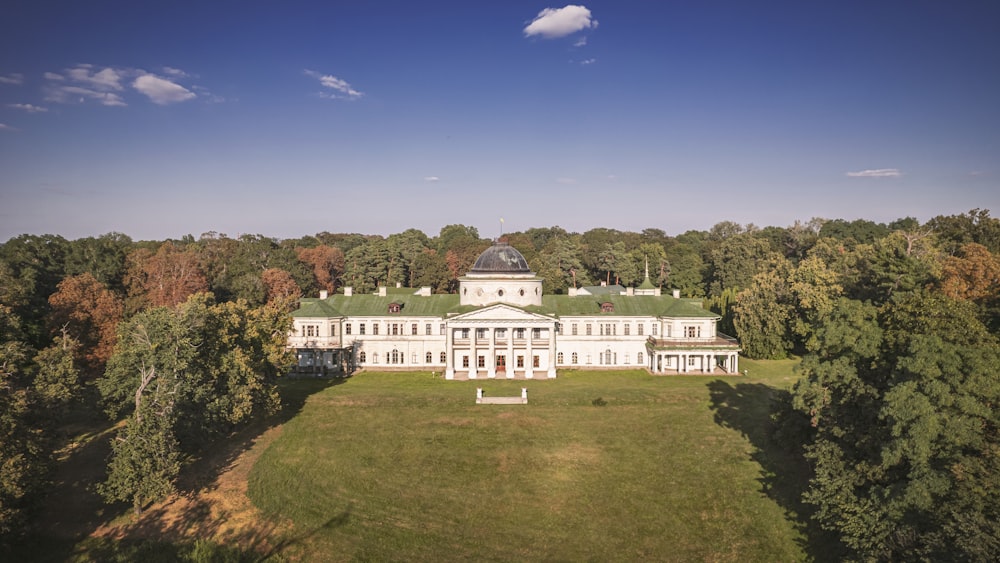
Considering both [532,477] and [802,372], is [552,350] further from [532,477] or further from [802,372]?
[802,372]

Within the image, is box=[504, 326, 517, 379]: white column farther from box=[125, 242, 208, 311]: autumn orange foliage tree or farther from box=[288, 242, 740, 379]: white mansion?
box=[125, 242, 208, 311]: autumn orange foliage tree

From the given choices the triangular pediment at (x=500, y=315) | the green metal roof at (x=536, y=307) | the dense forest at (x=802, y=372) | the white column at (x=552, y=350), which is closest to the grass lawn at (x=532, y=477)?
the dense forest at (x=802, y=372)

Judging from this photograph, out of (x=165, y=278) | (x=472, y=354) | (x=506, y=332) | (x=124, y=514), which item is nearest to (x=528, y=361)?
(x=506, y=332)

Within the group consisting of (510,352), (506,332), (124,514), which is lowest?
(124,514)

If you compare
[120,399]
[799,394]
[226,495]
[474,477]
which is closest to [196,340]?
[120,399]

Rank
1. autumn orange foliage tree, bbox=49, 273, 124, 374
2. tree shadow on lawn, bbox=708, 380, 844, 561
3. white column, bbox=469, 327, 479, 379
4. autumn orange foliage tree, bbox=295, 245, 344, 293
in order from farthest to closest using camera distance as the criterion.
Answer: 1. autumn orange foliage tree, bbox=295, 245, 344, 293
2. white column, bbox=469, 327, 479, 379
3. autumn orange foliage tree, bbox=49, 273, 124, 374
4. tree shadow on lawn, bbox=708, 380, 844, 561

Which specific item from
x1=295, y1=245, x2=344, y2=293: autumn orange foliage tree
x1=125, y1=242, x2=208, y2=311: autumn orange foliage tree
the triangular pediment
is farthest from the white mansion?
x1=295, y1=245, x2=344, y2=293: autumn orange foliage tree
